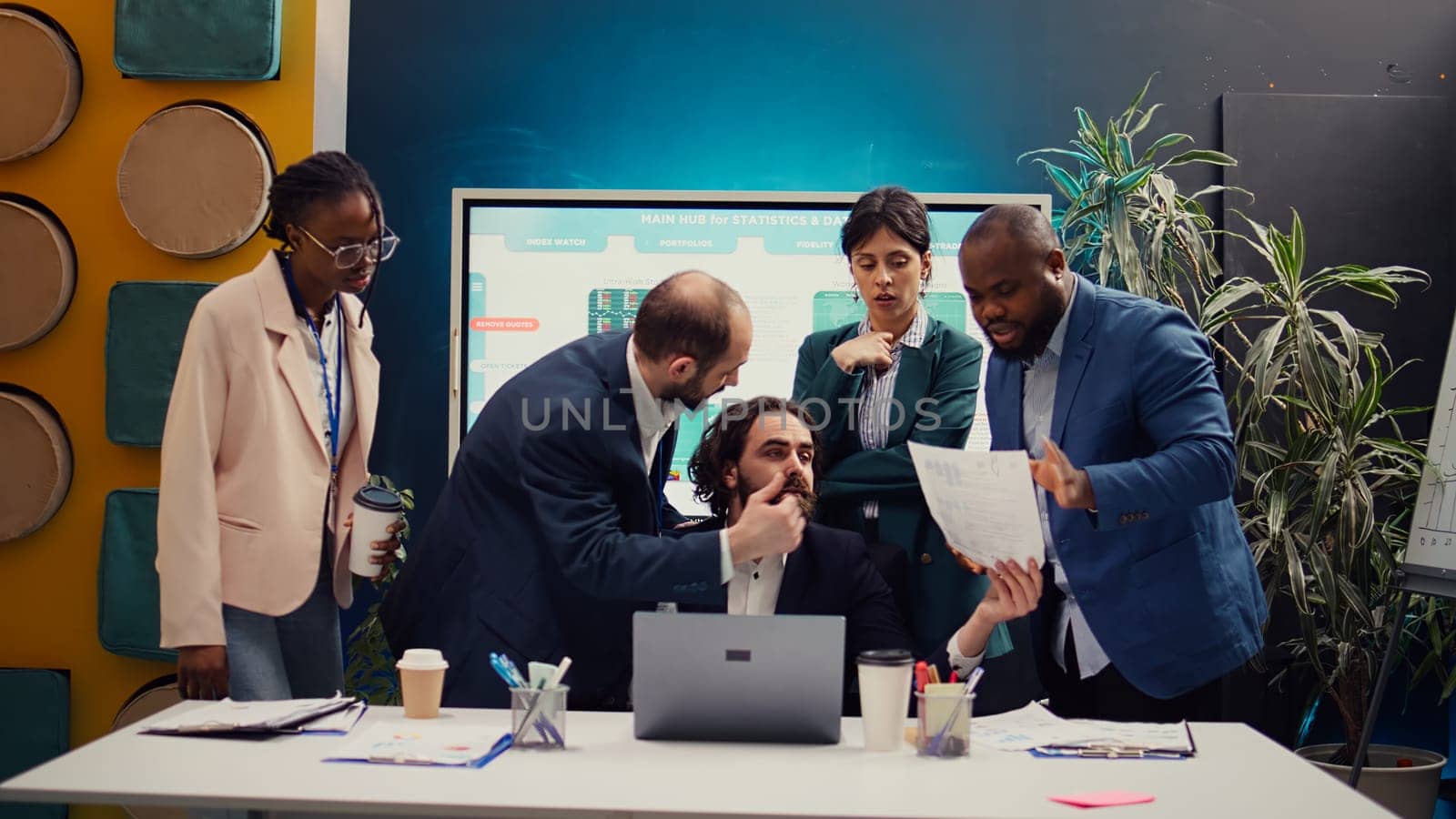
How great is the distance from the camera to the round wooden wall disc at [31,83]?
3633 millimetres

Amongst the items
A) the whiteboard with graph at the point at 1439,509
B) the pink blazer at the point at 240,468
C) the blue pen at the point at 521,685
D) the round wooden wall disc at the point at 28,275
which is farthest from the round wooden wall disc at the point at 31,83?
the whiteboard with graph at the point at 1439,509

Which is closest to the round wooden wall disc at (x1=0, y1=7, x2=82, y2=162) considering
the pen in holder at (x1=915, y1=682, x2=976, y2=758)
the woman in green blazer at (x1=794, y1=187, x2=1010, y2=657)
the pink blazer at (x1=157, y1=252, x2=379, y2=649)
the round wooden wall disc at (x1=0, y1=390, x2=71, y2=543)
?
the round wooden wall disc at (x1=0, y1=390, x2=71, y2=543)

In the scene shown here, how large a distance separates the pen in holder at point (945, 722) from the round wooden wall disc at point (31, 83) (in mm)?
3084

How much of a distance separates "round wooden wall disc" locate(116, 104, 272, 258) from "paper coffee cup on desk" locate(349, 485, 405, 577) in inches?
58.7

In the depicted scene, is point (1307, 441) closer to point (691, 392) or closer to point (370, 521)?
point (691, 392)

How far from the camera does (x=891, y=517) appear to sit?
10.0 feet

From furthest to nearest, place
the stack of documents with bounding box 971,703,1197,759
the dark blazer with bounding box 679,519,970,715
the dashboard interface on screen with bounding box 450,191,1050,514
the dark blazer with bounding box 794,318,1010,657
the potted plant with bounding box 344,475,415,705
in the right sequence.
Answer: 1. the dashboard interface on screen with bounding box 450,191,1050,514
2. the potted plant with bounding box 344,475,415,705
3. the dark blazer with bounding box 794,318,1010,657
4. the dark blazer with bounding box 679,519,970,715
5. the stack of documents with bounding box 971,703,1197,759

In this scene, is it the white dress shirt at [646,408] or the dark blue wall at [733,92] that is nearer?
the white dress shirt at [646,408]

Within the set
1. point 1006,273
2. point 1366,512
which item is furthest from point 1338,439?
point 1006,273

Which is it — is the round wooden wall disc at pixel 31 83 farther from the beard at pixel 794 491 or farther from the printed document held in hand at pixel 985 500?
the printed document held in hand at pixel 985 500

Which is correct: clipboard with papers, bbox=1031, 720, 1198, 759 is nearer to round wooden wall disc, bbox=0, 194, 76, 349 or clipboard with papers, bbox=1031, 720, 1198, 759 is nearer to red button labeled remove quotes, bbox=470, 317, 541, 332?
red button labeled remove quotes, bbox=470, 317, 541, 332

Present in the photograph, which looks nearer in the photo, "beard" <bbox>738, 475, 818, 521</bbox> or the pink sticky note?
the pink sticky note

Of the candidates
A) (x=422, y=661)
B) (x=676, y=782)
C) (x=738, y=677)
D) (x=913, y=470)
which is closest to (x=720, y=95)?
(x=913, y=470)

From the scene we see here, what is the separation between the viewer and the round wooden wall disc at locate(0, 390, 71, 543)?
362cm
